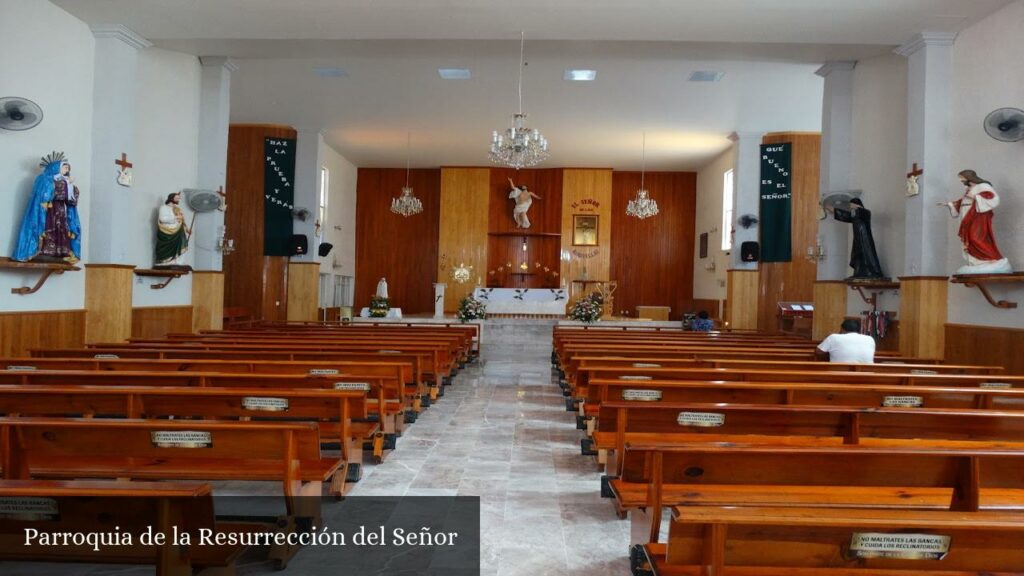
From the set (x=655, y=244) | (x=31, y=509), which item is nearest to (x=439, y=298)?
(x=655, y=244)

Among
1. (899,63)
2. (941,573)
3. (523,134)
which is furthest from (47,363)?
(899,63)

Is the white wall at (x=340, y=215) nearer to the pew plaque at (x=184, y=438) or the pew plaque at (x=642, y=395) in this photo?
the pew plaque at (x=642, y=395)

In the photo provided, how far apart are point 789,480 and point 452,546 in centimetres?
147

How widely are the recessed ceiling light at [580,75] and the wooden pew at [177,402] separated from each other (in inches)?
335

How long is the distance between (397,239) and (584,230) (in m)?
5.51

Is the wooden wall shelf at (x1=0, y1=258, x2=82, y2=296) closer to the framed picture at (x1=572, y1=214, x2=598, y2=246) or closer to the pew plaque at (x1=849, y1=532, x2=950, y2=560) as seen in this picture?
the pew plaque at (x1=849, y1=532, x2=950, y2=560)

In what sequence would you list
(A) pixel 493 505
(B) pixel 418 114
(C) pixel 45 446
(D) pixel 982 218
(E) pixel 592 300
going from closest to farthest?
(C) pixel 45 446 → (A) pixel 493 505 → (D) pixel 982 218 → (B) pixel 418 114 → (E) pixel 592 300

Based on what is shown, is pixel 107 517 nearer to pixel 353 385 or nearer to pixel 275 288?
pixel 353 385

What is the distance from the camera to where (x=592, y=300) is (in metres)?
15.6

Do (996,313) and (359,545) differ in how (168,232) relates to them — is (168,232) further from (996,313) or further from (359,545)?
(996,313)

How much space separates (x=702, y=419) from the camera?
123 inches

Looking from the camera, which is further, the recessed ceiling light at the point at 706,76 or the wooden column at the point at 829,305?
the recessed ceiling light at the point at 706,76

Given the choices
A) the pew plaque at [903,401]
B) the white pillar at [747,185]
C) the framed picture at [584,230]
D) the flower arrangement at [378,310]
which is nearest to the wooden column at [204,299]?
the flower arrangement at [378,310]

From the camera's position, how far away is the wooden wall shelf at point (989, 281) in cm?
655
